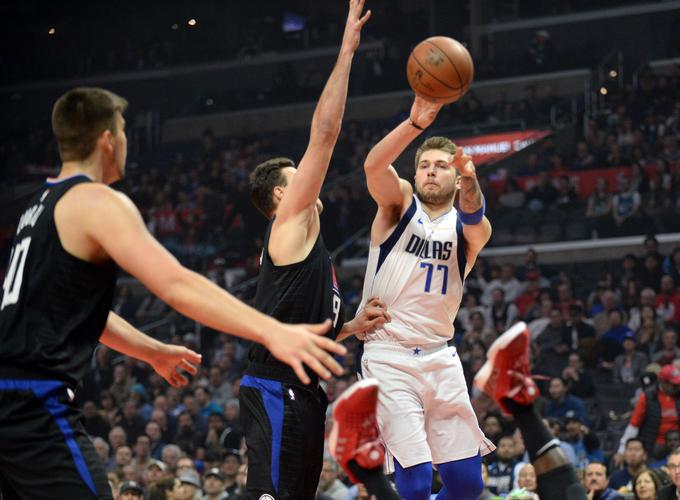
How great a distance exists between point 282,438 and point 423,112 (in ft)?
6.47

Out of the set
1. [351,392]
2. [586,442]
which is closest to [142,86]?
[586,442]

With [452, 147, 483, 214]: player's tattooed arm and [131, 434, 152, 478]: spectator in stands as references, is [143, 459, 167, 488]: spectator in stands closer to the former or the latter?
[131, 434, 152, 478]: spectator in stands

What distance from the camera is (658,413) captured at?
11414 mm

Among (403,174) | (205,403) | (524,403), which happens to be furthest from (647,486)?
(403,174)

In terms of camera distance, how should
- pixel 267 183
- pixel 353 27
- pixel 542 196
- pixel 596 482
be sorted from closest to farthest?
pixel 353 27 < pixel 267 183 < pixel 596 482 < pixel 542 196

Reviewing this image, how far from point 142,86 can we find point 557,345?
19.8 m

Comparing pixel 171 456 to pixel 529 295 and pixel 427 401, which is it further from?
pixel 427 401

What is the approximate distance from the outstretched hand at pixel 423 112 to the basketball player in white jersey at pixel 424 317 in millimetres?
11

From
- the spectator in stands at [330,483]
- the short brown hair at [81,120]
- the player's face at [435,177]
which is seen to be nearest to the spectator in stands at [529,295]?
the spectator in stands at [330,483]

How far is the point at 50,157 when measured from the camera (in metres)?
27.0

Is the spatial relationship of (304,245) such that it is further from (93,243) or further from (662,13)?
(662,13)

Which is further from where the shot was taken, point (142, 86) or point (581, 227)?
point (142, 86)

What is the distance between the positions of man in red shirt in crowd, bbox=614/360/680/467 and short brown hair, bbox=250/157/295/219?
698cm

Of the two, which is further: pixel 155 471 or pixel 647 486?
pixel 155 471
